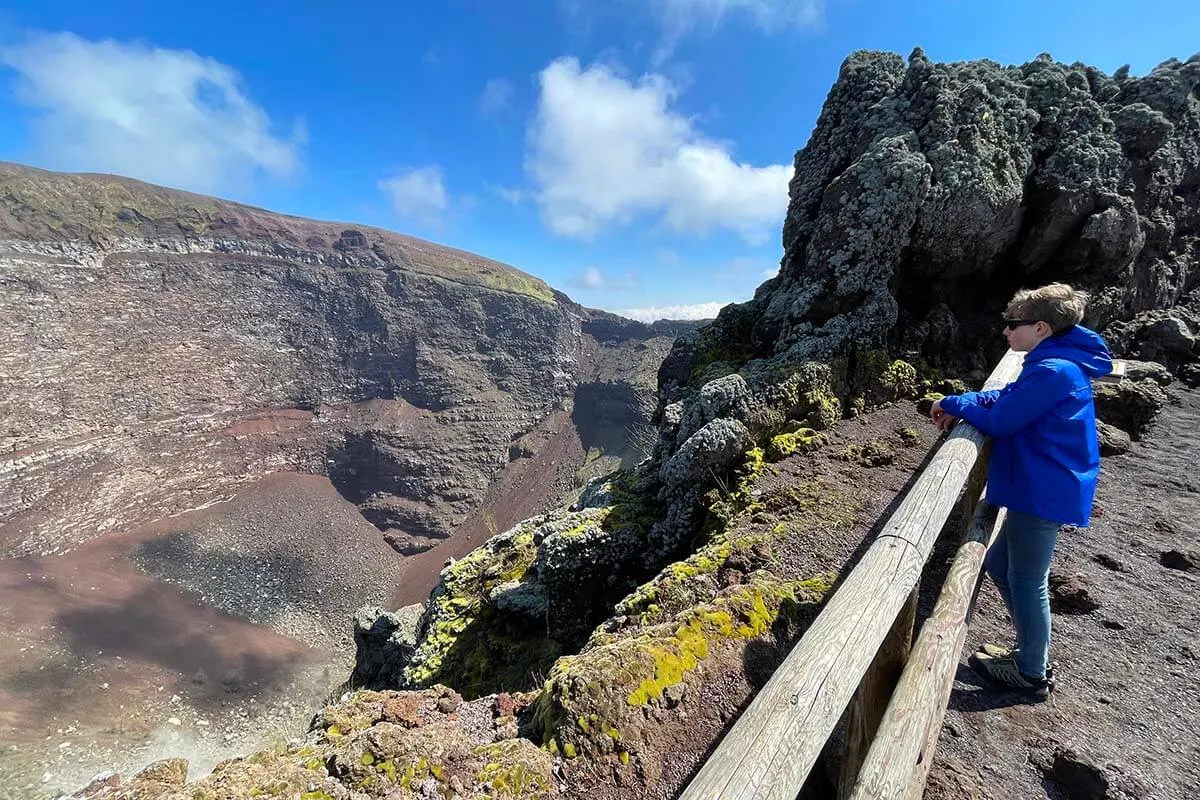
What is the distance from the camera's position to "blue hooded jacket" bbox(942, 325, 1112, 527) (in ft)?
10.4

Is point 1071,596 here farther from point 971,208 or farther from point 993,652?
point 971,208

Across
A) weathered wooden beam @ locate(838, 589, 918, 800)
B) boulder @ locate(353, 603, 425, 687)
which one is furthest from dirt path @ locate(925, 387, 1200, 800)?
boulder @ locate(353, 603, 425, 687)

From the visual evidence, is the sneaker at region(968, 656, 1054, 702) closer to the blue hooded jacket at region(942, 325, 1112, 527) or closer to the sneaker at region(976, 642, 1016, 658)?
the sneaker at region(976, 642, 1016, 658)

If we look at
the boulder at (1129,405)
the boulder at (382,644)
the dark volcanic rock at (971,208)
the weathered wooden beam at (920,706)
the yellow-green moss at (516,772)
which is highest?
the dark volcanic rock at (971,208)

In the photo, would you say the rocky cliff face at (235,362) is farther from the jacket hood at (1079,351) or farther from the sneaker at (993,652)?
the jacket hood at (1079,351)

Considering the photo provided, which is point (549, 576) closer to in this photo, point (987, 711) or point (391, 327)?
point (987, 711)

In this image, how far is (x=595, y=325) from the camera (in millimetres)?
93438

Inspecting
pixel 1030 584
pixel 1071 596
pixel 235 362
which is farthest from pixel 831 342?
pixel 235 362

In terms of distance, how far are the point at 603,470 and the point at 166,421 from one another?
46.2 metres

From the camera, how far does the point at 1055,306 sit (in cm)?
338

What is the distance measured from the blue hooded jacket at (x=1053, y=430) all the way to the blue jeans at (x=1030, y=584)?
0.14m

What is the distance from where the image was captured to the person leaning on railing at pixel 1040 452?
3.19 m

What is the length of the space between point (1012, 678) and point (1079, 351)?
91.7 inches

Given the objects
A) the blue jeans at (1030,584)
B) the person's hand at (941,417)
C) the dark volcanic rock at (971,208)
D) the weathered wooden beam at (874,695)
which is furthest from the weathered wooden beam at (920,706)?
the dark volcanic rock at (971,208)
